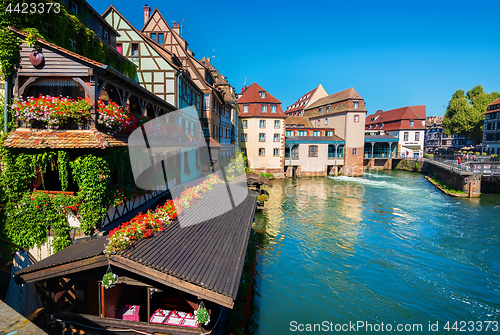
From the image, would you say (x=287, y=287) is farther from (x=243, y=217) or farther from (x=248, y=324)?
(x=243, y=217)

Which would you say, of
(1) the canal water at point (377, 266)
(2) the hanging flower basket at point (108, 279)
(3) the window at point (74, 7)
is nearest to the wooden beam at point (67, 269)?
(2) the hanging flower basket at point (108, 279)

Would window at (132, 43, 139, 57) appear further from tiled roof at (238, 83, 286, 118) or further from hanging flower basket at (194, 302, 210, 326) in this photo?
tiled roof at (238, 83, 286, 118)

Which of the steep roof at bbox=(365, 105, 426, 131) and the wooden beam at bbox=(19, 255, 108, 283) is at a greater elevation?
the steep roof at bbox=(365, 105, 426, 131)

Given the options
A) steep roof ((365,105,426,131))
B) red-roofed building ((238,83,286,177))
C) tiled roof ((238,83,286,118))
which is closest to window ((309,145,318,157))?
red-roofed building ((238,83,286,177))

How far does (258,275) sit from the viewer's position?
13.3 m

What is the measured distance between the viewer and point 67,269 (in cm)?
605

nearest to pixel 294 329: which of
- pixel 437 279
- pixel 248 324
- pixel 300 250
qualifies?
pixel 248 324

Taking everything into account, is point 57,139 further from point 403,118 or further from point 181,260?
point 403,118

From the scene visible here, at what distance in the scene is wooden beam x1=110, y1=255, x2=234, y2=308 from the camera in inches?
214

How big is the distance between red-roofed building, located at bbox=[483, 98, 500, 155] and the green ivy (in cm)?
6810

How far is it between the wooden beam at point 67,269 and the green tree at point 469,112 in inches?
3090

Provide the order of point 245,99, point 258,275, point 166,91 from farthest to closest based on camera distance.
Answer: point 245,99
point 166,91
point 258,275

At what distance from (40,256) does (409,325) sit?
13315 millimetres

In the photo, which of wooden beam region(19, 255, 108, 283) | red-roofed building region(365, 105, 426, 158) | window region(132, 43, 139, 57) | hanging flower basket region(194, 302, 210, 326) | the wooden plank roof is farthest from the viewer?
red-roofed building region(365, 105, 426, 158)
